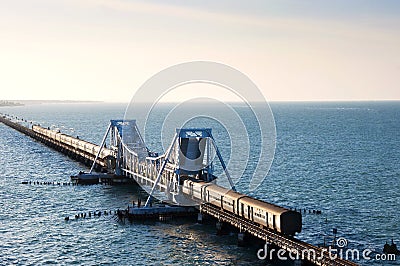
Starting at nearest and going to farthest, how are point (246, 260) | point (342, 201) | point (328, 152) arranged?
point (246, 260) → point (342, 201) → point (328, 152)

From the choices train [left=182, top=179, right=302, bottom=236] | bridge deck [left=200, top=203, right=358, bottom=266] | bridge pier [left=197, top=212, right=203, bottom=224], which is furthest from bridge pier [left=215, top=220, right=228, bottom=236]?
bridge pier [left=197, top=212, right=203, bottom=224]

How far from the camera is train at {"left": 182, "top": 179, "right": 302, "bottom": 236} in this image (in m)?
66.3

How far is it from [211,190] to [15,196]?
43.8m

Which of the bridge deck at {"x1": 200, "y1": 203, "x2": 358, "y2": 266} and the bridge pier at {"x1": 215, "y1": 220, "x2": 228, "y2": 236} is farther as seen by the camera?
the bridge pier at {"x1": 215, "y1": 220, "x2": 228, "y2": 236}

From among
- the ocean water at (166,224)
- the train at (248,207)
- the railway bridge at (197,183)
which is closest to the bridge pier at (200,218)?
the railway bridge at (197,183)

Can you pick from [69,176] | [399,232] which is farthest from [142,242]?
[69,176]

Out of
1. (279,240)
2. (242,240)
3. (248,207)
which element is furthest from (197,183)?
(279,240)

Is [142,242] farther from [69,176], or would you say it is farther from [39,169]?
[39,169]

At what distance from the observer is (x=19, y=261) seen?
68.5 meters

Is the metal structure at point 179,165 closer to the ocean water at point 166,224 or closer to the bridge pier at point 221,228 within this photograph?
the ocean water at point 166,224

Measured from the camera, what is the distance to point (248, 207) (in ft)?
242

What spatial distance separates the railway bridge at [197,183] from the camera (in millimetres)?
66062

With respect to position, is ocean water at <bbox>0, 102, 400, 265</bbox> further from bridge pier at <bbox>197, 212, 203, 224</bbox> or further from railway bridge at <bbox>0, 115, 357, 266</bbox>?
railway bridge at <bbox>0, 115, 357, 266</bbox>

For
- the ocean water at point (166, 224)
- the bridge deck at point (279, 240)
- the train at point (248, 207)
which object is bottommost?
the ocean water at point (166, 224)
